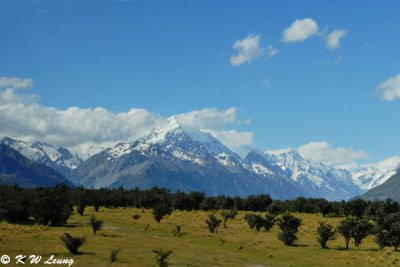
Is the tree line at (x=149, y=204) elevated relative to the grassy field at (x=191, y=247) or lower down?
elevated

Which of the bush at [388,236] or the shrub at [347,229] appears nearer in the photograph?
the bush at [388,236]

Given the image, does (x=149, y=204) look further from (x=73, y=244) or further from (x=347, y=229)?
(x=73, y=244)

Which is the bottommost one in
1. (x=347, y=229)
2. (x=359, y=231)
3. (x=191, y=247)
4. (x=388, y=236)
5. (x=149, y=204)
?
(x=191, y=247)

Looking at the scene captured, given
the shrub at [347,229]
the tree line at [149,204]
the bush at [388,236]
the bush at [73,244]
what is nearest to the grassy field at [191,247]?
the bush at [73,244]

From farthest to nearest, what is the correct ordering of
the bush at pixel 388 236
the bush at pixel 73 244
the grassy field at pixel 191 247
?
the bush at pixel 388 236, the grassy field at pixel 191 247, the bush at pixel 73 244

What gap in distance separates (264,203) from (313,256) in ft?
310

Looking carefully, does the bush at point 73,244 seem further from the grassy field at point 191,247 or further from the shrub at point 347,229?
the shrub at point 347,229

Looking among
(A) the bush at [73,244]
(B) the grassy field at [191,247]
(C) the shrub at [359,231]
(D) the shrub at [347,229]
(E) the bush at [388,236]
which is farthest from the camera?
(C) the shrub at [359,231]

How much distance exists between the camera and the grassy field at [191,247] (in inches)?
2289

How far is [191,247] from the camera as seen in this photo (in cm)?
6994

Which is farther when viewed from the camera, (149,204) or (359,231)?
(149,204)

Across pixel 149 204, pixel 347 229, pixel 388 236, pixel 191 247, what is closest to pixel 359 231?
pixel 347 229

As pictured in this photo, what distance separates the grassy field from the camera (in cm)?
5814

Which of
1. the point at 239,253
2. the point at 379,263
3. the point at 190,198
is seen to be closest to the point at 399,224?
the point at 379,263
